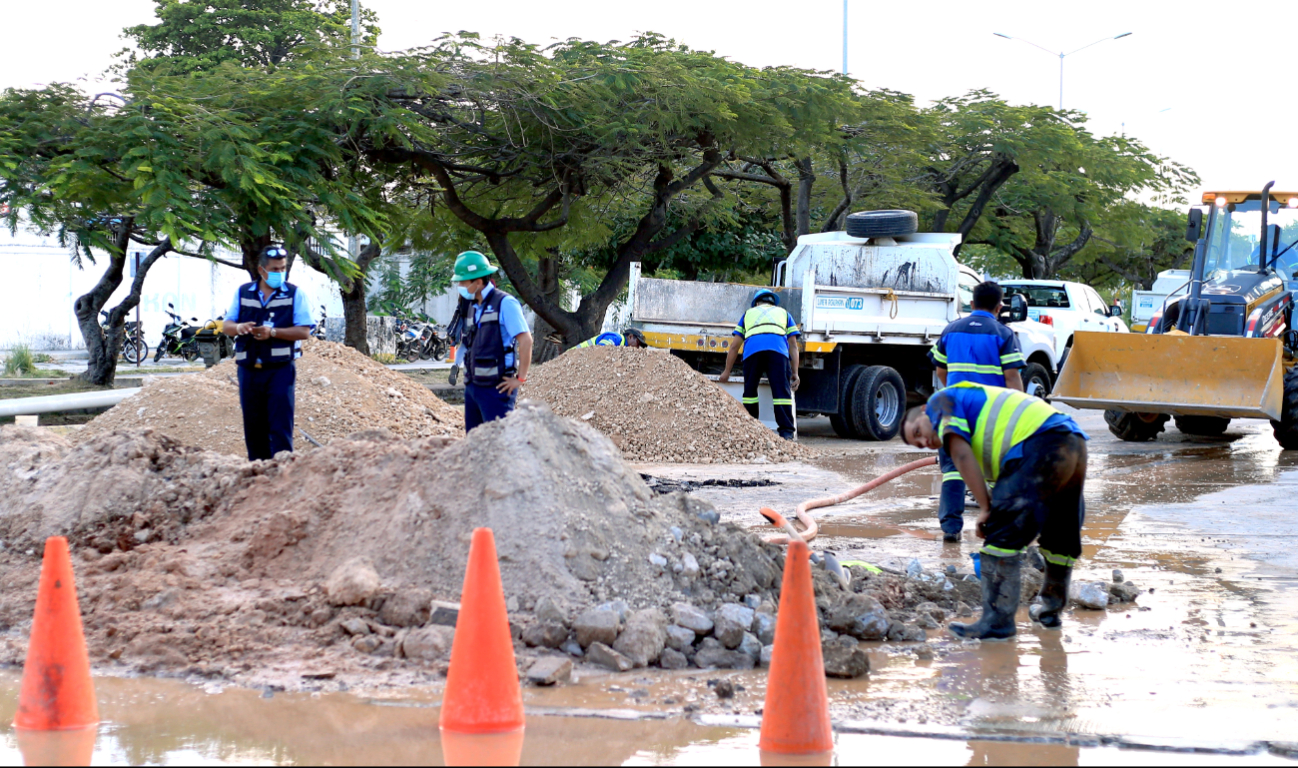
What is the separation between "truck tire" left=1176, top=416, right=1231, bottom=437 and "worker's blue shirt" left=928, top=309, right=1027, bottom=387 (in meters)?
8.71

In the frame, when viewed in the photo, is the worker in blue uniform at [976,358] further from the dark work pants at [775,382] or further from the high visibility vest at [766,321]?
the dark work pants at [775,382]

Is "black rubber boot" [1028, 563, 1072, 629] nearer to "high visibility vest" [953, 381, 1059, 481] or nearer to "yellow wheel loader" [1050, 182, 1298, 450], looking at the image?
"high visibility vest" [953, 381, 1059, 481]

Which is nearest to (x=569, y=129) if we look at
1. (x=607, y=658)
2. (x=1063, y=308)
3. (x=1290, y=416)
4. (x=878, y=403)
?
(x=878, y=403)

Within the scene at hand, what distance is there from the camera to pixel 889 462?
1208cm

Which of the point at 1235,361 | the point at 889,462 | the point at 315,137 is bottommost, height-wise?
the point at 889,462

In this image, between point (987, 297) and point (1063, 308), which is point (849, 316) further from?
point (987, 297)

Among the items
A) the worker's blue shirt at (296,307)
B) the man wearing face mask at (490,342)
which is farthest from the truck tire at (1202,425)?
the worker's blue shirt at (296,307)

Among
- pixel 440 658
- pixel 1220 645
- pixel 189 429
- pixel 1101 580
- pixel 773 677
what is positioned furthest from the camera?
pixel 189 429

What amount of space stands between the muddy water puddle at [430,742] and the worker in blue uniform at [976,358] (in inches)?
139

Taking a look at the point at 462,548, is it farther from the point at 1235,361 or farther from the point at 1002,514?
the point at 1235,361

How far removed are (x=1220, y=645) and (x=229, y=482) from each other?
4.91 m

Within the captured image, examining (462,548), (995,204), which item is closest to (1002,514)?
(462,548)

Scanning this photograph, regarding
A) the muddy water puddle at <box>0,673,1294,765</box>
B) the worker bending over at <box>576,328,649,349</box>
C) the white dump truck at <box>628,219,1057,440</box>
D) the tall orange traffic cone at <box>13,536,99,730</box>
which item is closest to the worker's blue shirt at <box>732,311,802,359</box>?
the white dump truck at <box>628,219,1057,440</box>

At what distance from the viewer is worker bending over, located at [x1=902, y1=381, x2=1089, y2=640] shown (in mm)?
4969
